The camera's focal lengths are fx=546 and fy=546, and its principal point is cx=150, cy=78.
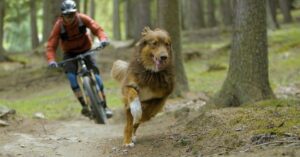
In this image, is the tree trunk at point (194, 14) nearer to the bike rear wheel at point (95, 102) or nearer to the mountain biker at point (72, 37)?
the mountain biker at point (72, 37)

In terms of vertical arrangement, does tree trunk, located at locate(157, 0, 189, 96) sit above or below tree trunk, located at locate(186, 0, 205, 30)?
above

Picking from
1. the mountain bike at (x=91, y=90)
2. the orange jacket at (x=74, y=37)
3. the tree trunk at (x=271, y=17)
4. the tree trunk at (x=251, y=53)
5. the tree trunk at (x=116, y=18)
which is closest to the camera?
the tree trunk at (x=251, y=53)

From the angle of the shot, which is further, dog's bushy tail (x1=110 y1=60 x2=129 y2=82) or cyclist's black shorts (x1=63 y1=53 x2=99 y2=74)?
cyclist's black shorts (x1=63 y1=53 x2=99 y2=74)

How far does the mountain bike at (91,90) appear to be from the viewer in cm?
1106

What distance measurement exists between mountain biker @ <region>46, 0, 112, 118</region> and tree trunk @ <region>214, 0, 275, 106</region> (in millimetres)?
2569

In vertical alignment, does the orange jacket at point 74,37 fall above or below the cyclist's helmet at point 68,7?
below

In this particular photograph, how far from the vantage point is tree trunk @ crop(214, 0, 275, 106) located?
30.9 feet

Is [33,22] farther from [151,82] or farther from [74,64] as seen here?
[151,82]

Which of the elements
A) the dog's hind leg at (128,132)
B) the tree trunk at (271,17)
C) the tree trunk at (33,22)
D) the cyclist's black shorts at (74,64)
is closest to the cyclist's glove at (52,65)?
the cyclist's black shorts at (74,64)

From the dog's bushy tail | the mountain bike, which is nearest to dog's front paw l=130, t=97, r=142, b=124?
the dog's bushy tail

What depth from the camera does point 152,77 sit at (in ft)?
25.1

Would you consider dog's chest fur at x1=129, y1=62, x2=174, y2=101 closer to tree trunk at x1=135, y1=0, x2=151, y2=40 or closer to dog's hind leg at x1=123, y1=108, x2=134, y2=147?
dog's hind leg at x1=123, y1=108, x2=134, y2=147

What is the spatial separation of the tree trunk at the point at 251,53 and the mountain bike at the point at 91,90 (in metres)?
3.06

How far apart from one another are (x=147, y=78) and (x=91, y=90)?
12.2 ft
